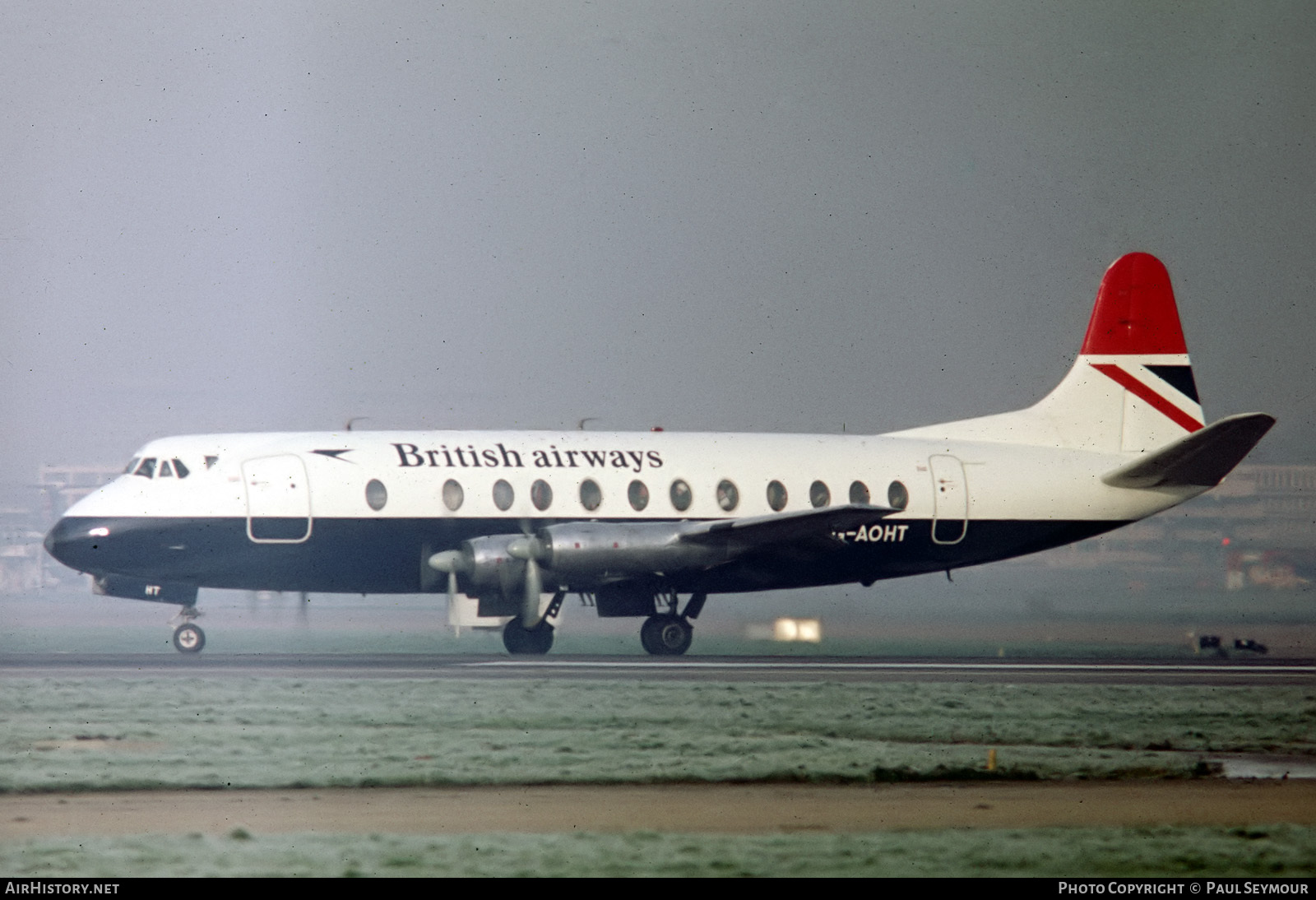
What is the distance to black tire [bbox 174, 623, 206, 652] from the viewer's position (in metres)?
30.0

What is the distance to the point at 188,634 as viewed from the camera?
3017 centimetres

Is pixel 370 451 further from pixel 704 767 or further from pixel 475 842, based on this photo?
pixel 475 842

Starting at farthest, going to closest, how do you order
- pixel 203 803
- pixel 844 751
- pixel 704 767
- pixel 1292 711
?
pixel 1292 711 < pixel 844 751 < pixel 704 767 < pixel 203 803

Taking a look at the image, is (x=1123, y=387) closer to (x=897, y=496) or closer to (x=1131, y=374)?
(x=1131, y=374)

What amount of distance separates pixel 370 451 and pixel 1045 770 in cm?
1596

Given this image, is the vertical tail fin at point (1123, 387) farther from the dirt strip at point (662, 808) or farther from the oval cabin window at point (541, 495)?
the dirt strip at point (662, 808)

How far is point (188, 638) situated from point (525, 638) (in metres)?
5.96

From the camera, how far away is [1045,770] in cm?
1562

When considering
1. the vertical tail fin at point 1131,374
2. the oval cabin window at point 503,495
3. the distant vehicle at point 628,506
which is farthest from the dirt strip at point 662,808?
the vertical tail fin at point 1131,374

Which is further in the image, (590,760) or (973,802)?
(590,760)

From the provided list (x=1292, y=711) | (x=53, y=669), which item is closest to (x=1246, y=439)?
(x=1292, y=711)

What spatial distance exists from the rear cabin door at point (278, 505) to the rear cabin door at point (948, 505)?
1142 cm

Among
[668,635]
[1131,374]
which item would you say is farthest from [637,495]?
[1131,374]

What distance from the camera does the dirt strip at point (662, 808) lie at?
12.5 m
